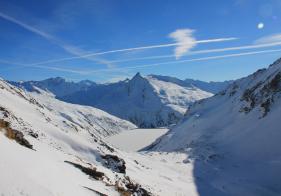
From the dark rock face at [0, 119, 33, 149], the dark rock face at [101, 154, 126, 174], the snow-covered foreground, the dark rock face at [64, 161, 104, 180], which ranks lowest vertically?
the dark rock face at [64, 161, 104, 180]

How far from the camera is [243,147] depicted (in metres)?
55.6

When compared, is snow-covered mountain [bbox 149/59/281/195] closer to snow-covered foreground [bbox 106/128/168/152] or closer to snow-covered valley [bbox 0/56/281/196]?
snow-covered valley [bbox 0/56/281/196]

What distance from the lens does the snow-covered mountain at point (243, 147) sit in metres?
40.3

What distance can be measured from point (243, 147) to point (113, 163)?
32701mm

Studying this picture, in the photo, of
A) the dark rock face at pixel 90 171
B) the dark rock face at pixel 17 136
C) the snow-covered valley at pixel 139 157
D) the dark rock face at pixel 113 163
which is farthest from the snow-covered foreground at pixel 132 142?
the dark rock face at pixel 90 171

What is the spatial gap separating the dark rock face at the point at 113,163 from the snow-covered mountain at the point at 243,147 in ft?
33.1

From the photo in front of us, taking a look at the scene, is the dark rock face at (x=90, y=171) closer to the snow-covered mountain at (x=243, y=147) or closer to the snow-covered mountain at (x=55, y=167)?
the snow-covered mountain at (x=55, y=167)

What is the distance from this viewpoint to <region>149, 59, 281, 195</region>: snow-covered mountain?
4031 cm

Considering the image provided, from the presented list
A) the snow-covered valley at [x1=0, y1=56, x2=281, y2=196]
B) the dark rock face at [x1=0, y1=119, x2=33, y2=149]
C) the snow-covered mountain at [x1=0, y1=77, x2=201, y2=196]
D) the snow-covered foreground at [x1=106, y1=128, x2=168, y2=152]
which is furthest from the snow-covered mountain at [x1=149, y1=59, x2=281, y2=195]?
the snow-covered foreground at [x1=106, y1=128, x2=168, y2=152]

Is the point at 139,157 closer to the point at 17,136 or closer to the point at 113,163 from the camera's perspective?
the point at 113,163

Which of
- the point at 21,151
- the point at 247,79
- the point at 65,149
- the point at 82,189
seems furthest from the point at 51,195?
the point at 247,79

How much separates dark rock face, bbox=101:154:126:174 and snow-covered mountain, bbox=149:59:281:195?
10.1 metres

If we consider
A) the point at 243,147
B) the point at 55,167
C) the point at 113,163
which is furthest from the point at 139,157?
the point at 55,167

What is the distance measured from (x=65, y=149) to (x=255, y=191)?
21818 mm
